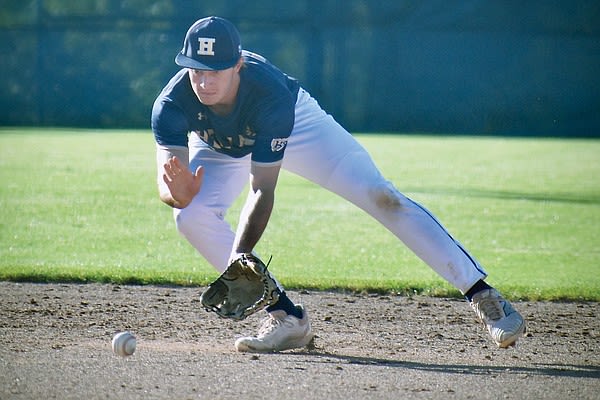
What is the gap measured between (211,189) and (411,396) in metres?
1.44

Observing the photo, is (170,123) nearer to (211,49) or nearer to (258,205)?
(211,49)

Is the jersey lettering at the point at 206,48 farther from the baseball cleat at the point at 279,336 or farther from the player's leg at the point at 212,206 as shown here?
the baseball cleat at the point at 279,336

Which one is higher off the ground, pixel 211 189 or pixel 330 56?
pixel 211 189

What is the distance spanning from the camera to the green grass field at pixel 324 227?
648 cm

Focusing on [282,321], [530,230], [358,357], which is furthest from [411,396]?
[530,230]

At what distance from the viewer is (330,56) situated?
19953 mm

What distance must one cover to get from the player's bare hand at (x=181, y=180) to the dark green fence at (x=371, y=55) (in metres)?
16.1

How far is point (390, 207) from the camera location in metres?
4.40

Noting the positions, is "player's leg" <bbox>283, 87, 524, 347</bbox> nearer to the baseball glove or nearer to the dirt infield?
the dirt infield

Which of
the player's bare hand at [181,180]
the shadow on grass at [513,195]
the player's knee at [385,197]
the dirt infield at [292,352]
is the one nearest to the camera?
the dirt infield at [292,352]

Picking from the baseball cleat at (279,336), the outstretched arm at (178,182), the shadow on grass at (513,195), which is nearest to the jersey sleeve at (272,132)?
the outstretched arm at (178,182)

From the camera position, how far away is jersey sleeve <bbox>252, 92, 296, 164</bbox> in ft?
13.3

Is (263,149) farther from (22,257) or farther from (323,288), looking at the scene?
(22,257)

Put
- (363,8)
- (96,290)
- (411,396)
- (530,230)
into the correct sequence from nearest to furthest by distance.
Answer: (411,396), (96,290), (530,230), (363,8)
